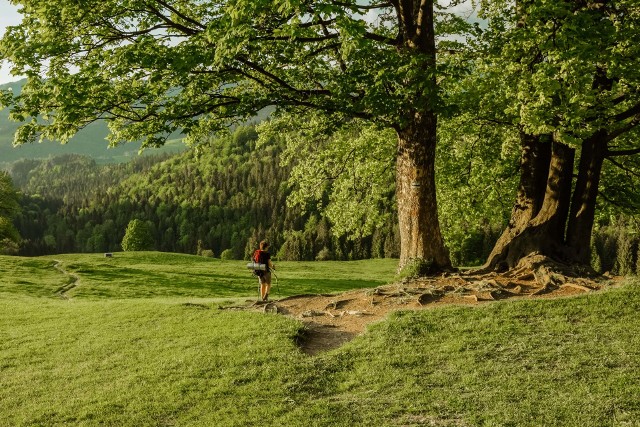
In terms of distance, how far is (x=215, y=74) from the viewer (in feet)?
61.3

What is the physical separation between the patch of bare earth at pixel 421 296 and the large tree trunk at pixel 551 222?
1.22 metres

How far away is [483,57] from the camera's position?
2153 cm

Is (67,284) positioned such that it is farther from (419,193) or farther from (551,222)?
(551,222)

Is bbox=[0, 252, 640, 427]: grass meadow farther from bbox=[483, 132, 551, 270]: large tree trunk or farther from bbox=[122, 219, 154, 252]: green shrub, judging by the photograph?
bbox=[122, 219, 154, 252]: green shrub

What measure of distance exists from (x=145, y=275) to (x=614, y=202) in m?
47.0

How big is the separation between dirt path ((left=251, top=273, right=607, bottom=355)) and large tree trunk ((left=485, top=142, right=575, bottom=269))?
1655 mm

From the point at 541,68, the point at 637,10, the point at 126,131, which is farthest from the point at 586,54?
the point at 126,131

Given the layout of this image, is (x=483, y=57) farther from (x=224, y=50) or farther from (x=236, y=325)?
(x=236, y=325)

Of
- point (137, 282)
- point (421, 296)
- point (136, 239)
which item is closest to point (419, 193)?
point (421, 296)

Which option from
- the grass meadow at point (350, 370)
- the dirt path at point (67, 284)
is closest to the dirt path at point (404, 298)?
the grass meadow at point (350, 370)

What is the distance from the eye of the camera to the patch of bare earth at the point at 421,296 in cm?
1773

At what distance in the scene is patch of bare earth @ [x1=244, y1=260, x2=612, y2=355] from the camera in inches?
698

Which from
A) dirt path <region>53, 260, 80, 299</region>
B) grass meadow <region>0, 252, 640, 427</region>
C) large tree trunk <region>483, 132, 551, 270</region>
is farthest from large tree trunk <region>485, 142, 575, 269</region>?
dirt path <region>53, 260, 80, 299</region>

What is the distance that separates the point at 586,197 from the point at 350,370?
46.6 feet
